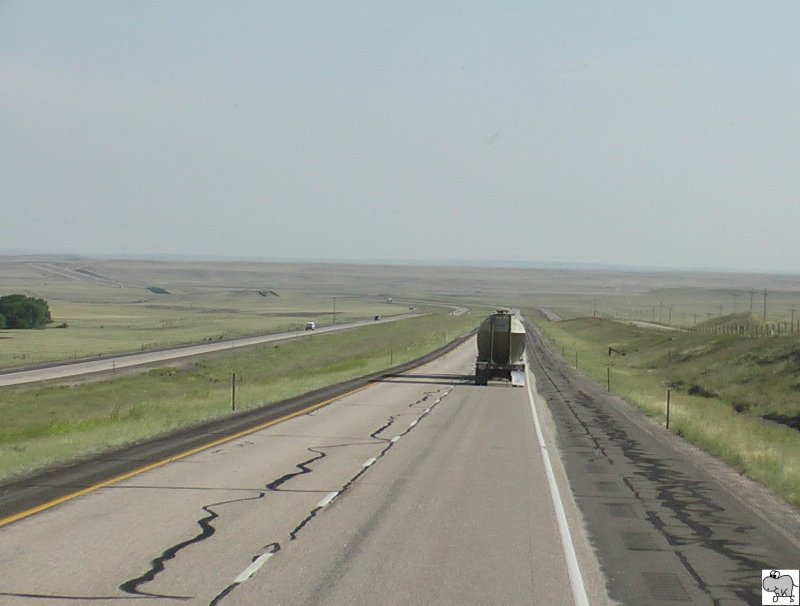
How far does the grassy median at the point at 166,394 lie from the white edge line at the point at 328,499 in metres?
5.77

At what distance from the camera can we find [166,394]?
190ft

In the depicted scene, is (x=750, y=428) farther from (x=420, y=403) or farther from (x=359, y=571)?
(x=359, y=571)

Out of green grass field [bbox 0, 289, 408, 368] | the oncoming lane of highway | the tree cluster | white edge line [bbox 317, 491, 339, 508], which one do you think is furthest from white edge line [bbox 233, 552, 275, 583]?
the tree cluster

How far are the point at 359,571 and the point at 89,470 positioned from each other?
9585 mm

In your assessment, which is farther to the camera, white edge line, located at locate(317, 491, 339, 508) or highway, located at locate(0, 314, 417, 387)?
highway, located at locate(0, 314, 417, 387)

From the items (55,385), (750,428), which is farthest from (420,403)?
(55,385)

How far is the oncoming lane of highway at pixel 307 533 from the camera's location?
37.1 ft

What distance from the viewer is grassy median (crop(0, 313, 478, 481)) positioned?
25844mm

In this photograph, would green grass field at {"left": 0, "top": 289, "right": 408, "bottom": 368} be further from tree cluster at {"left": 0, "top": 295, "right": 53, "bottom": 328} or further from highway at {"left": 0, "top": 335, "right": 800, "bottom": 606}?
highway at {"left": 0, "top": 335, "right": 800, "bottom": 606}

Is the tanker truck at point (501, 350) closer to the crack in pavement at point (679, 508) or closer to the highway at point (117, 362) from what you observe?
the crack in pavement at point (679, 508)

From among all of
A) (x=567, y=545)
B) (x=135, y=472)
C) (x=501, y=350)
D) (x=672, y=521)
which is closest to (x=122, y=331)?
(x=501, y=350)

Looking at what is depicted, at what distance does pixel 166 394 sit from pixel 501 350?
17.8 m

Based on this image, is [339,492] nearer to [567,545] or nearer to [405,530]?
[405,530]

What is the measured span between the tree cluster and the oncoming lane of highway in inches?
4939
